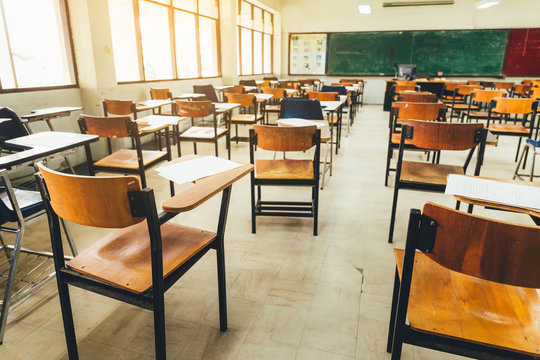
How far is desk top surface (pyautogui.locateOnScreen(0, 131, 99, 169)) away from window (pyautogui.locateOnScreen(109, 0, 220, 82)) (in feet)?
11.8

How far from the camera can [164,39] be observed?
617cm

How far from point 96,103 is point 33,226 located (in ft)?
6.98

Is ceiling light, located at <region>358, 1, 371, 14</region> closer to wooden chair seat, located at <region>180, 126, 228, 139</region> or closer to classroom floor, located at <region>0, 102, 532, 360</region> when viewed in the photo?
wooden chair seat, located at <region>180, 126, 228, 139</region>

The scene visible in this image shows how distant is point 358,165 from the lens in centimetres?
412

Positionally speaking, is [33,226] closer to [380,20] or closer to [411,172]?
[411,172]

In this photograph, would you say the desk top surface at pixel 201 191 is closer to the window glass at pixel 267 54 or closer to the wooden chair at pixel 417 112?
the wooden chair at pixel 417 112

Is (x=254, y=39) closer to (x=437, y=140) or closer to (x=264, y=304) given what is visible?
(x=437, y=140)

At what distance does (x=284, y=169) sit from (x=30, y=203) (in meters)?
1.47

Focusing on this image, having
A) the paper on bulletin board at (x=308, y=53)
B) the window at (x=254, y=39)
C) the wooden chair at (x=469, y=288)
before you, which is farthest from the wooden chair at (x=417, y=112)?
the paper on bulletin board at (x=308, y=53)

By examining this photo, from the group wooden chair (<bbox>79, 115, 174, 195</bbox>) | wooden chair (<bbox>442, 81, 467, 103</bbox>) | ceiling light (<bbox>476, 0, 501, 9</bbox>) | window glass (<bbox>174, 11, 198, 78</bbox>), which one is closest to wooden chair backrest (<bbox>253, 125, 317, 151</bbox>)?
wooden chair (<bbox>79, 115, 174, 195</bbox>)

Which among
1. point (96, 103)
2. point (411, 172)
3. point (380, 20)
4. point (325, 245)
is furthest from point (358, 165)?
point (380, 20)

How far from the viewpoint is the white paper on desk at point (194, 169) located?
128cm

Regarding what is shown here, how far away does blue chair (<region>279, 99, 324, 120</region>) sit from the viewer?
337 centimetres

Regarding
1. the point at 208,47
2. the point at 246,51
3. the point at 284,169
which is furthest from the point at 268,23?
the point at 284,169
